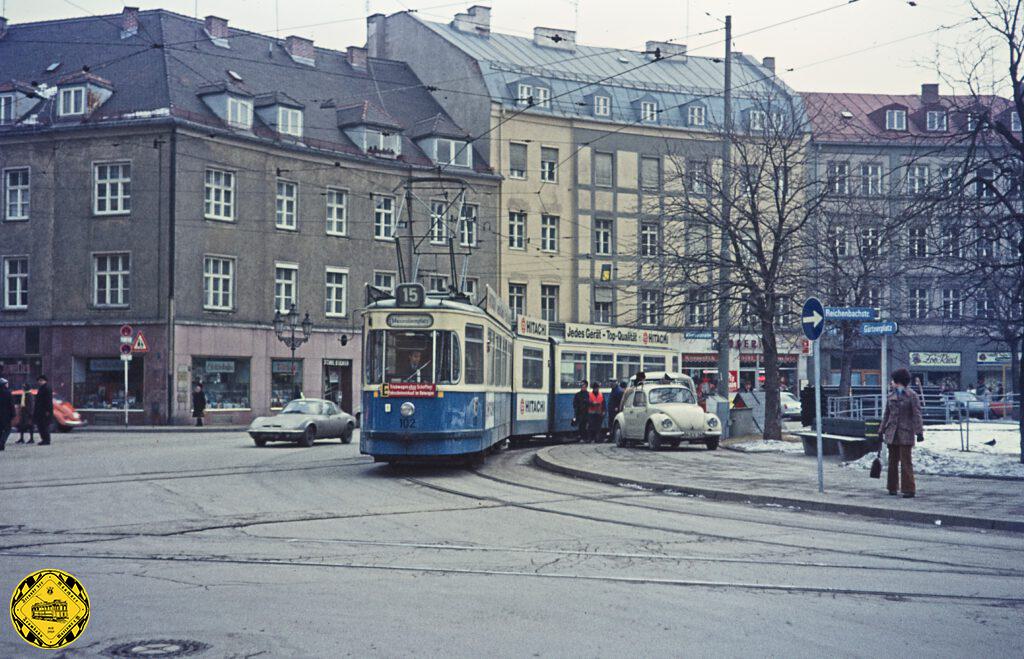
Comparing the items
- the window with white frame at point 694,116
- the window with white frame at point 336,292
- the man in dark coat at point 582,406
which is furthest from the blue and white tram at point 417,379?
the window with white frame at point 694,116

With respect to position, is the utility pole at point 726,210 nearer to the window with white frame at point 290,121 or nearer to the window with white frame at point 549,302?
the window with white frame at point 290,121

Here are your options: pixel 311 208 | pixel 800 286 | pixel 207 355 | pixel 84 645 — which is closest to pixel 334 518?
pixel 84 645

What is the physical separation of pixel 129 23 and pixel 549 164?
20334 millimetres

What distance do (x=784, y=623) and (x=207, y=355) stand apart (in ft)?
130

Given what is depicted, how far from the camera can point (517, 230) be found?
5538cm

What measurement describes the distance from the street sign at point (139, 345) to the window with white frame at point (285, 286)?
6.13 meters

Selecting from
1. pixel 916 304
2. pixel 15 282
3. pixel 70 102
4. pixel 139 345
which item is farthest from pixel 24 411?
pixel 916 304

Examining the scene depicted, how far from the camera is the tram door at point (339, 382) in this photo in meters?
49.4

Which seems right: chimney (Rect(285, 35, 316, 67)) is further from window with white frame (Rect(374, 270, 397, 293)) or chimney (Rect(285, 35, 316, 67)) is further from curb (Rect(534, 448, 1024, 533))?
curb (Rect(534, 448, 1024, 533))

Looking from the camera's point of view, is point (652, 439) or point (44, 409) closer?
point (652, 439)

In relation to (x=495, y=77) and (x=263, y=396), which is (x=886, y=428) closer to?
(x=263, y=396)

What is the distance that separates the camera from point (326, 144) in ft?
161

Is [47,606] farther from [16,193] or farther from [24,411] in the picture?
[16,193]

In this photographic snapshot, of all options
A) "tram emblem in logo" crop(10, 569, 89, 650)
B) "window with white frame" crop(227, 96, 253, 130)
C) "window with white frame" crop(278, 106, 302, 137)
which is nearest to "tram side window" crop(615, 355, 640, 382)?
"window with white frame" crop(227, 96, 253, 130)
